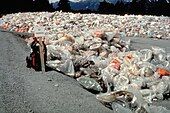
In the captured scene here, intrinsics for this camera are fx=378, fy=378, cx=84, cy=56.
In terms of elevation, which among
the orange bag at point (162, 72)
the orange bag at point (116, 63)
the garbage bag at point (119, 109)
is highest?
the orange bag at point (116, 63)

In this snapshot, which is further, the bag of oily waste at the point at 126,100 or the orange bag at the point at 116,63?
the orange bag at the point at 116,63

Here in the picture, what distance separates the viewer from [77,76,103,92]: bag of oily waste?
7668 mm

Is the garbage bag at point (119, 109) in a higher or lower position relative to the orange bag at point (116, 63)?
lower

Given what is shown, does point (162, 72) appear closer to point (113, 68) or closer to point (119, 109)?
point (113, 68)

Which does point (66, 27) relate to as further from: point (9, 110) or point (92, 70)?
point (9, 110)

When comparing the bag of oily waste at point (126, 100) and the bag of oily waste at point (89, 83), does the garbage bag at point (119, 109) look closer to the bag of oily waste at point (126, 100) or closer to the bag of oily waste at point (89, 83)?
the bag of oily waste at point (126, 100)

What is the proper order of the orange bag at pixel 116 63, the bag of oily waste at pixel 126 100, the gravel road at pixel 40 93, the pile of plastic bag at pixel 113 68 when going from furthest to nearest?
the orange bag at pixel 116 63 → the pile of plastic bag at pixel 113 68 → the bag of oily waste at pixel 126 100 → the gravel road at pixel 40 93

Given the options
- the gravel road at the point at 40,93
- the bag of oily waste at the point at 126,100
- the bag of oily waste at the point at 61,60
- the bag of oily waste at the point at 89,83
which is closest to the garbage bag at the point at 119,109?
the bag of oily waste at the point at 126,100

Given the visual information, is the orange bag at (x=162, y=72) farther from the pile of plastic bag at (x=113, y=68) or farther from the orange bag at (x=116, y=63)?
the orange bag at (x=116, y=63)

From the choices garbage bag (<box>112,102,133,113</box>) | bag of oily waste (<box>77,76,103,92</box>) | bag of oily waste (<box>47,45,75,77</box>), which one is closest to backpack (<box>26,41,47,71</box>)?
bag of oily waste (<box>47,45,75,77</box>)

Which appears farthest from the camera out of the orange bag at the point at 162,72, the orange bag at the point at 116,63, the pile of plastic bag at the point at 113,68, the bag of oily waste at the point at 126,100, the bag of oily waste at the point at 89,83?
the orange bag at the point at 116,63

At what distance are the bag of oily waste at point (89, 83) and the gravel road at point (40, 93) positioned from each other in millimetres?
125

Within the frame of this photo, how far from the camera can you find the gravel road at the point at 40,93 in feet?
20.5

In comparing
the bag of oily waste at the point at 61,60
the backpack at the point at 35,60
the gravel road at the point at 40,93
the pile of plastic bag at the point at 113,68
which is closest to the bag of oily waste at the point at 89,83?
the pile of plastic bag at the point at 113,68
